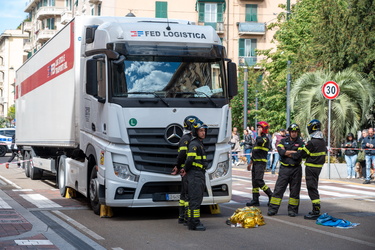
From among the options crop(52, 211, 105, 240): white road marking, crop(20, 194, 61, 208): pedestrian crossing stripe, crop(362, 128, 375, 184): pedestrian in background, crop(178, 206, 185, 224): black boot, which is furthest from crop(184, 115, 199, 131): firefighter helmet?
crop(362, 128, 375, 184): pedestrian in background

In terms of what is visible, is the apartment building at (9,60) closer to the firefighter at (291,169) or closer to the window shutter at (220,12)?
the window shutter at (220,12)

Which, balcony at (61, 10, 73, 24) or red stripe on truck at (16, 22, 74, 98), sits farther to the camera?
balcony at (61, 10, 73, 24)

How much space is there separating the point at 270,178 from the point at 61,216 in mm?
12570

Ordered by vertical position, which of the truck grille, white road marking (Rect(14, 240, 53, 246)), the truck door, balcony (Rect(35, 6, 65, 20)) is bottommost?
white road marking (Rect(14, 240, 53, 246))

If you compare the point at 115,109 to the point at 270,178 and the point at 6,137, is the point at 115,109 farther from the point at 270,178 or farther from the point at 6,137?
the point at 6,137

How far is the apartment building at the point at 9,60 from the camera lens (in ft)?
381

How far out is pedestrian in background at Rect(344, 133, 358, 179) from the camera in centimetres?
2323

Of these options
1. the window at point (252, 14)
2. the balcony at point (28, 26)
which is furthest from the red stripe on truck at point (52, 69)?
the balcony at point (28, 26)

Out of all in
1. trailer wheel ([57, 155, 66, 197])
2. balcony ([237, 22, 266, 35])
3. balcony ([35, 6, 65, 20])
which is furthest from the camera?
balcony ([35, 6, 65, 20])

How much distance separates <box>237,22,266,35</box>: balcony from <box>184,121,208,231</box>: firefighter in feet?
155

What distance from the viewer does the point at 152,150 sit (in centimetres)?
1169

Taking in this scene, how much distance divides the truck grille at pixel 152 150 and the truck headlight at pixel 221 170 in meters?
0.76

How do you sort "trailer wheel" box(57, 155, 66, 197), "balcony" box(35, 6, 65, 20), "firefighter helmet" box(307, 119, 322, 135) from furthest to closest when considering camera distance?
"balcony" box(35, 6, 65, 20), "trailer wheel" box(57, 155, 66, 197), "firefighter helmet" box(307, 119, 322, 135)

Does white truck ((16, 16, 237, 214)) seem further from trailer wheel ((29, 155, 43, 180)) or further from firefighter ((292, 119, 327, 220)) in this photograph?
trailer wheel ((29, 155, 43, 180))
